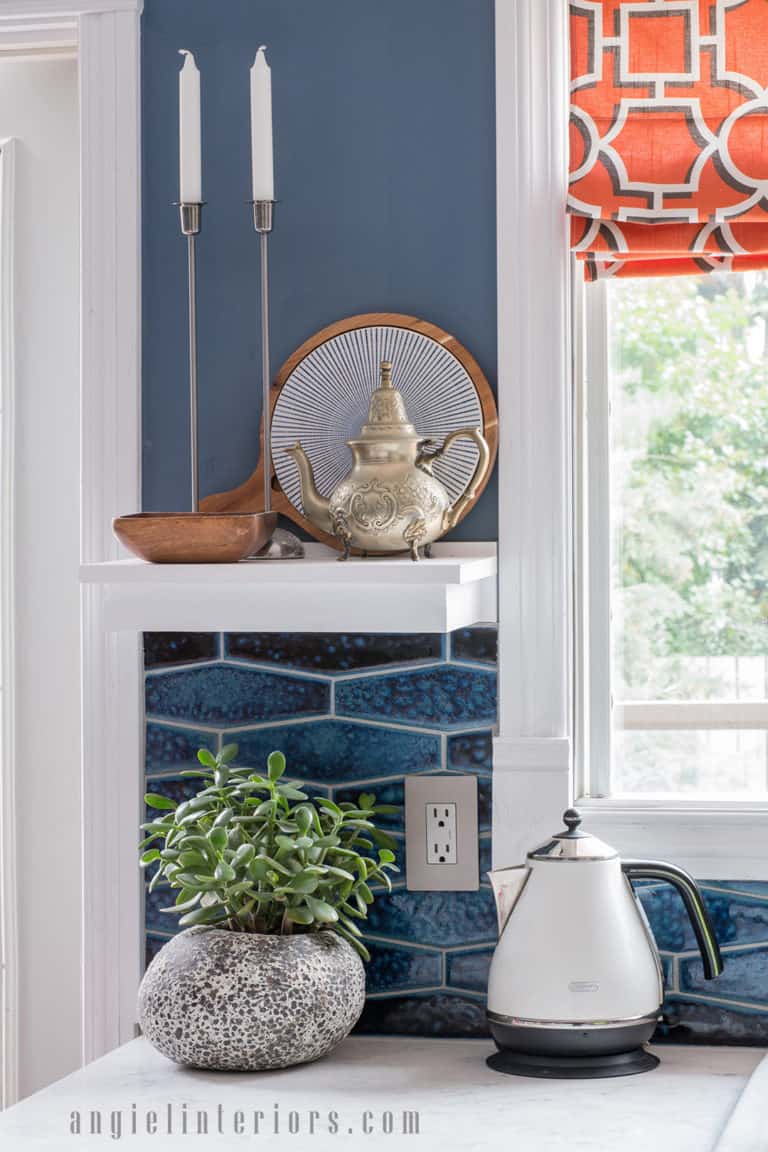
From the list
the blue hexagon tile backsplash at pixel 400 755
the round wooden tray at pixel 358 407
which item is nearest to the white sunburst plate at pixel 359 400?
the round wooden tray at pixel 358 407

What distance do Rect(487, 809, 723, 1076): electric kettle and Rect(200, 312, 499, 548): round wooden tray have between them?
0.46 metres

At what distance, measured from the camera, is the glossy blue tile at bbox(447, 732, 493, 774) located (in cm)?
168

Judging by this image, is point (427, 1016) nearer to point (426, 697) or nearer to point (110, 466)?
point (426, 697)

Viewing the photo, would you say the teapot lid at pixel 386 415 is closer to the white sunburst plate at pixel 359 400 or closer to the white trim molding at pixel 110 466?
the white sunburst plate at pixel 359 400

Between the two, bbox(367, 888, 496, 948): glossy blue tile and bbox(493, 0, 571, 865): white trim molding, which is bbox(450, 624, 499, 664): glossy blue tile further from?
bbox(367, 888, 496, 948): glossy blue tile

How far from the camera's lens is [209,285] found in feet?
5.74

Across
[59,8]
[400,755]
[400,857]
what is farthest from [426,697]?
[59,8]

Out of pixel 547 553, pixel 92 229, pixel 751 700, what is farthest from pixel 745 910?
pixel 92 229

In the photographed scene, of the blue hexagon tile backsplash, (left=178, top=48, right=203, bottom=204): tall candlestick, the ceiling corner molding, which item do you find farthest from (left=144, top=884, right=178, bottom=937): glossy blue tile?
the ceiling corner molding

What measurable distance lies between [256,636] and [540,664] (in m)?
0.36

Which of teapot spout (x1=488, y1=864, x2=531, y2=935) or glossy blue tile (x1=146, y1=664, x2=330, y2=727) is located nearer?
teapot spout (x1=488, y1=864, x2=531, y2=935)

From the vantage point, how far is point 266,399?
5.38 feet

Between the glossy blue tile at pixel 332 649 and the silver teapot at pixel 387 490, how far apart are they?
0.52 feet

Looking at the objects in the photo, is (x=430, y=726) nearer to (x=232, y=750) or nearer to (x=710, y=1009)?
(x=232, y=750)
